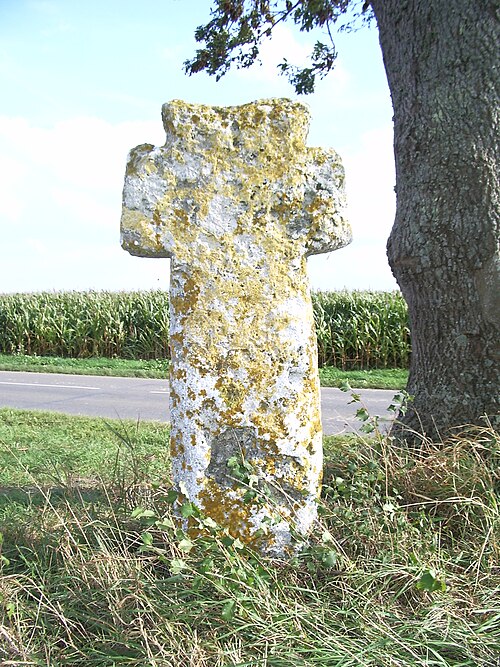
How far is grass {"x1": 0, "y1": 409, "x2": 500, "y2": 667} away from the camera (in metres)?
2.75

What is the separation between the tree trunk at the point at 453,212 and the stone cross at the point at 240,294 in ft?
4.79

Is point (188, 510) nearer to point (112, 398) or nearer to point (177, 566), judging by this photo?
point (177, 566)

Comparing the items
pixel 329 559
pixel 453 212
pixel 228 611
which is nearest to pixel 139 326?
pixel 453 212

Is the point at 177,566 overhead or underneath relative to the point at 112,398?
overhead

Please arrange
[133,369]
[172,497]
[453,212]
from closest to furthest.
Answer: [172,497]
[453,212]
[133,369]

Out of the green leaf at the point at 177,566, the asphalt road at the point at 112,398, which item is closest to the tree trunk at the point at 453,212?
the green leaf at the point at 177,566

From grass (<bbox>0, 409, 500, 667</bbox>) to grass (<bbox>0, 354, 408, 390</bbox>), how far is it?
9.47 meters

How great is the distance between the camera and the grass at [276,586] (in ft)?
9.02

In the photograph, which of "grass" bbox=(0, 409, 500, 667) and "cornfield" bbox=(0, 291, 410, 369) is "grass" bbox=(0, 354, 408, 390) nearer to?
"cornfield" bbox=(0, 291, 410, 369)

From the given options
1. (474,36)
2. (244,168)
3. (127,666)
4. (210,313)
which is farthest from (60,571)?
(474,36)

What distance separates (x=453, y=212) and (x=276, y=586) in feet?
9.32

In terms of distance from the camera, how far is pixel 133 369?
1650cm

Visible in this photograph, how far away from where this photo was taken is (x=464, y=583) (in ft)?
10.6

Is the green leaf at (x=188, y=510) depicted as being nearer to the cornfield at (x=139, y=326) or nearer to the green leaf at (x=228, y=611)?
the green leaf at (x=228, y=611)
